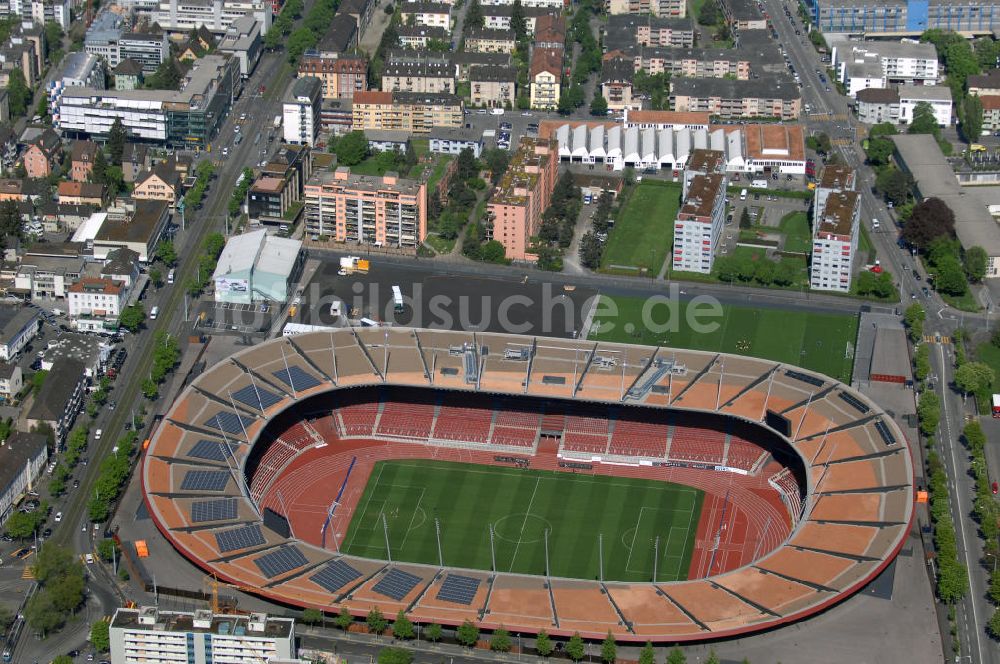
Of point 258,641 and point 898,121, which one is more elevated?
point 898,121

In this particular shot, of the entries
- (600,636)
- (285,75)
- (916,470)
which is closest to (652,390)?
(916,470)

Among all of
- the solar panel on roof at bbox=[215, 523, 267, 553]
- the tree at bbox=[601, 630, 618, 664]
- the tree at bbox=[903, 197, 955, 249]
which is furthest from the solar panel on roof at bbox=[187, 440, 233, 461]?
the tree at bbox=[903, 197, 955, 249]

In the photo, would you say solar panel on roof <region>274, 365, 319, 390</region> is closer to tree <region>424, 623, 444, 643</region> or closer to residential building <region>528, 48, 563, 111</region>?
tree <region>424, 623, 444, 643</region>

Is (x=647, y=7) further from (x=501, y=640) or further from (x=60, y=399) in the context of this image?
(x=501, y=640)

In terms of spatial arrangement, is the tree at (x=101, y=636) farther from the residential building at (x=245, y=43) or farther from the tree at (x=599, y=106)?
the residential building at (x=245, y=43)

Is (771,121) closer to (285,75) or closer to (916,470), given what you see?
(285,75)

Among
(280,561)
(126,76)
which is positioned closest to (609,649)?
(280,561)
